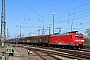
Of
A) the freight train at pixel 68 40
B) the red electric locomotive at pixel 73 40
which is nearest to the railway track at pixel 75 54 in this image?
the red electric locomotive at pixel 73 40

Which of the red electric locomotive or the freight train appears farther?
the freight train

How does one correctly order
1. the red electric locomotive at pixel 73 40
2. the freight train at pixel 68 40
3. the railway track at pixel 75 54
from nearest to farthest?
the railway track at pixel 75 54
the red electric locomotive at pixel 73 40
the freight train at pixel 68 40

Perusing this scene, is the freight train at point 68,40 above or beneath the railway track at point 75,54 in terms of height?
above

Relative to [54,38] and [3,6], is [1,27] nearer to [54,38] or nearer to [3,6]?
[3,6]

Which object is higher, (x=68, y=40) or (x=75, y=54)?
(x=68, y=40)

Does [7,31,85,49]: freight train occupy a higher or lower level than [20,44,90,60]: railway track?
higher

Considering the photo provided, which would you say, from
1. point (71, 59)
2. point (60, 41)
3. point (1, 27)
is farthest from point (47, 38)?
point (71, 59)

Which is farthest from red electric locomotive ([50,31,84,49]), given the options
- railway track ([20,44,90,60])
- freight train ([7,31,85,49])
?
railway track ([20,44,90,60])

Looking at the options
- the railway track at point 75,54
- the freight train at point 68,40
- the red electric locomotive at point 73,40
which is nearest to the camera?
the railway track at point 75,54

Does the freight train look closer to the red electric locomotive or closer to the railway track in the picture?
the red electric locomotive

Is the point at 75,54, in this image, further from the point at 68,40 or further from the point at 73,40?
the point at 68,40

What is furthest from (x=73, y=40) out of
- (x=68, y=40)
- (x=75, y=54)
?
(x=75, y=54)

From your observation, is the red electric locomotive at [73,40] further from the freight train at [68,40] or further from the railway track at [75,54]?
the railway track at [75,54]

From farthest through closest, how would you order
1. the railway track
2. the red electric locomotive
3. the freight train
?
the freight train < the red electric locomotive < the railway track
